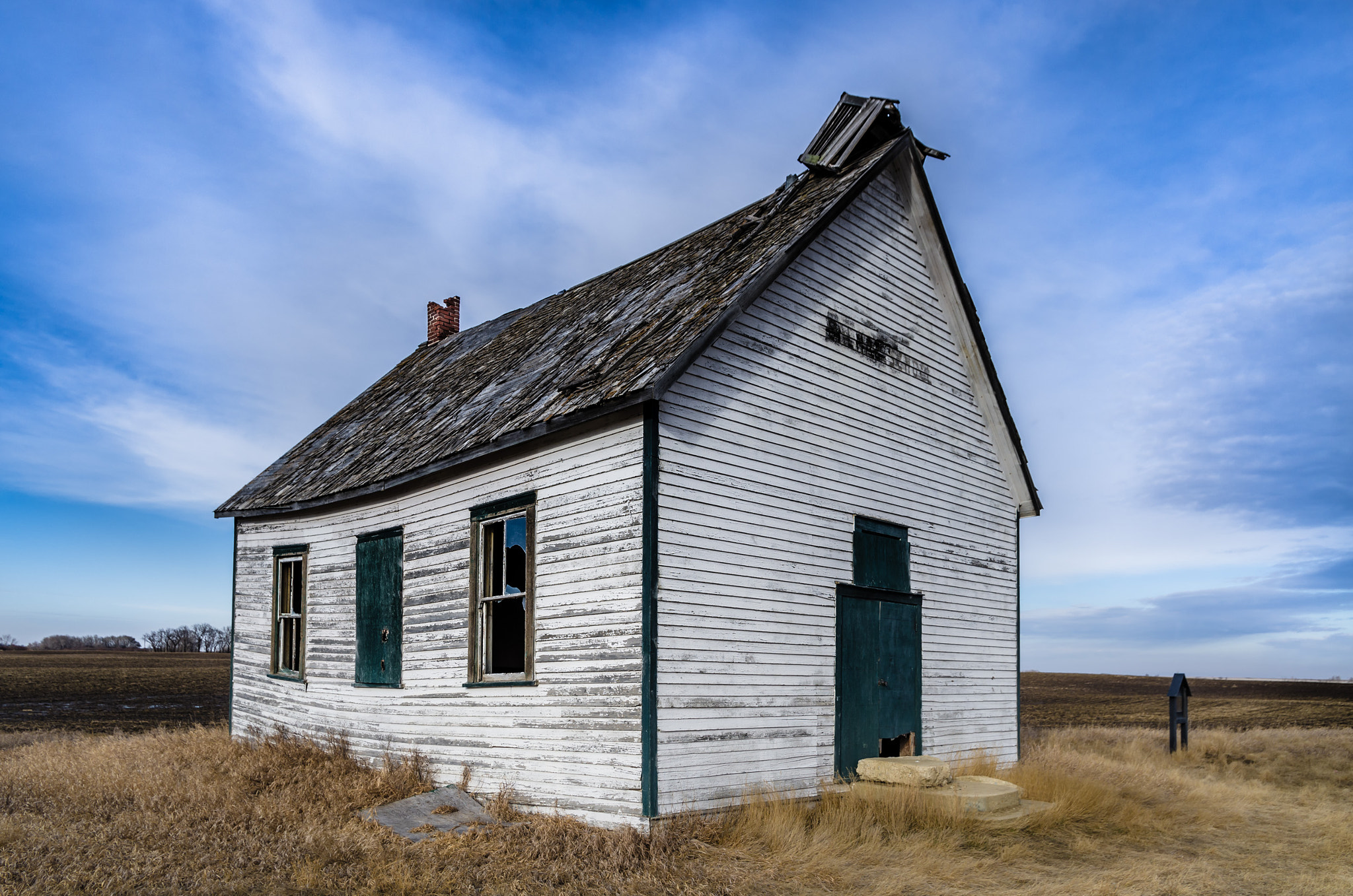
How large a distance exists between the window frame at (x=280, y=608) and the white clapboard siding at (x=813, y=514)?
23.5ft

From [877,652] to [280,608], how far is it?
8.80 metres

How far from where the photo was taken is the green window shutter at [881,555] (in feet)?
34.5

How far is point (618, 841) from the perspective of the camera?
760cm

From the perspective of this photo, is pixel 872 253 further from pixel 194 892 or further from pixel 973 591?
pixel 194 892

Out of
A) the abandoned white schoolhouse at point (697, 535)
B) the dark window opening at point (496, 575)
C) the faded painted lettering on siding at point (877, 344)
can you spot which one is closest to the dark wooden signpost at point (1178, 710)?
the abandoned white schoolhouse at point (697, 535)

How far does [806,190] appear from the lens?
1205 centimetres

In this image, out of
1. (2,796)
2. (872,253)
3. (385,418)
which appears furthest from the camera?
(385,418)

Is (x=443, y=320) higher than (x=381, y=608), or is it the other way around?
(x=443, y=320)

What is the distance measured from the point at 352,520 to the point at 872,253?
7.32 metres

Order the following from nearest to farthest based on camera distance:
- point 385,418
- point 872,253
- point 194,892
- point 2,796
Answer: point 194,892 → point 2,796 → point 872,253 → point 385,418

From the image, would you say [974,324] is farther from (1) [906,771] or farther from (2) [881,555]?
(1) [906,771]

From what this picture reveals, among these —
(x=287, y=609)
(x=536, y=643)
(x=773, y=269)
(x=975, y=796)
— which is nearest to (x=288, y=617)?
(x=287, y=609)

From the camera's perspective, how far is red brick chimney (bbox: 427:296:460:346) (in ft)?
69.4

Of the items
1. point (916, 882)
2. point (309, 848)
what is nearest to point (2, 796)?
point (309, 848)
